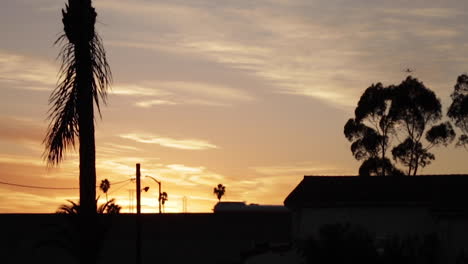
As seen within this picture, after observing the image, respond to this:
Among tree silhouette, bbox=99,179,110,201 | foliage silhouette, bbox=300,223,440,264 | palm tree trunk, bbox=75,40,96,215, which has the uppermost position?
tree silhouette, bbox=99,179,110,201

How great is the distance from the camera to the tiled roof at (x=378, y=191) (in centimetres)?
4088

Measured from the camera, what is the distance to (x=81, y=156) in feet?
70.0

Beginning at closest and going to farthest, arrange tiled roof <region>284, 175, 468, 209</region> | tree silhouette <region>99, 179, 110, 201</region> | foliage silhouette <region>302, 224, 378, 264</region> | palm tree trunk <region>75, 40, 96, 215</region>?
palm tree trunk <region>75, 40, 96, 215</region> < foliage silhouette <region>302, 224, 378, 264</region> < tiled roof <region>284, 175, 468, 209</region> < tree silhouette <region>99, 179, 110, 201</region>

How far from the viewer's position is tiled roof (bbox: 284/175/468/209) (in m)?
40.9

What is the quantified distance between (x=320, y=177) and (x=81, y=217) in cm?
2430

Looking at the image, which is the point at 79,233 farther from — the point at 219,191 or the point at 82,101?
the point at 219,191

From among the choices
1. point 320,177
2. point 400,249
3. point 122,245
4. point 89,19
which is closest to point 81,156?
point 89,19

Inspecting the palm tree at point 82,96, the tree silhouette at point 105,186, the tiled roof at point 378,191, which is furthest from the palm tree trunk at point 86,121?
the tree silhouette at point 105,186

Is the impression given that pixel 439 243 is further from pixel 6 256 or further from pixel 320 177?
pixel 6 256

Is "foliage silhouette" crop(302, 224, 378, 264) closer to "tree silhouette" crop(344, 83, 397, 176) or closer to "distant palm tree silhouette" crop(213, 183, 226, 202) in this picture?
"tree silhouette" crop(344, 83, 397, 176)

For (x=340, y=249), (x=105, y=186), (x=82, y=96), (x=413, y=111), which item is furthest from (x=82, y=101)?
(x=105, y=186)

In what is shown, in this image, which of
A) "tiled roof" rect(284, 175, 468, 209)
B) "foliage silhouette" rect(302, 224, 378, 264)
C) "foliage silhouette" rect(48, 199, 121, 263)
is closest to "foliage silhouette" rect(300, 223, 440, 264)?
"foliage silhouette" rect(302, 224, 378, 264)

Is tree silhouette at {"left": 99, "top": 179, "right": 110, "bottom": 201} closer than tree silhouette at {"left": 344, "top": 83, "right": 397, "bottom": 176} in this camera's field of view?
No

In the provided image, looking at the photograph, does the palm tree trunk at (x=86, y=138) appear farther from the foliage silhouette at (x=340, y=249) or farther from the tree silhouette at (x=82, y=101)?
the foliage silhouette at (x=340, y=249)
